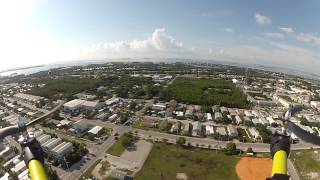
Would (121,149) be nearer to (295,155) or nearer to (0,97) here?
(295,155)

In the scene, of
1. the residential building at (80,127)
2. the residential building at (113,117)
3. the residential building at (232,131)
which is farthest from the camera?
the residential building at (113,117)

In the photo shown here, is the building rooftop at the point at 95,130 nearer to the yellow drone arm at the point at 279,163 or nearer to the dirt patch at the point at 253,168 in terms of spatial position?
the dirt patch at the point at 253,168

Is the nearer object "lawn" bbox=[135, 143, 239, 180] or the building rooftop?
"lawn" bbox=[135, 143, 239, 180]

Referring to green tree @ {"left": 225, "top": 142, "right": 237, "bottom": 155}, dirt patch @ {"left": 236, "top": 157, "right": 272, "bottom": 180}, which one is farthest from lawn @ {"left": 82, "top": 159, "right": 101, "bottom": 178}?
green tree @ {"left": 225, "top": 142, "right": 237, "bottom": 155}

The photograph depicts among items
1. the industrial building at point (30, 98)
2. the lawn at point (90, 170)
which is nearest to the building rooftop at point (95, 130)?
the lawn at point (90, 170)

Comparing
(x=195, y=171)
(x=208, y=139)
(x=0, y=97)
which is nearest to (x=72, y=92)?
(x=0, y=97)

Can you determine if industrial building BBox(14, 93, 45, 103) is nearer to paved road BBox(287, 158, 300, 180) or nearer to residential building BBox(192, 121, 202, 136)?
residential building BBox(192, 121, 202, 136)

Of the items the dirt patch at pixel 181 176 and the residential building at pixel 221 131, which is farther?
the residential building at pixel 221 131
